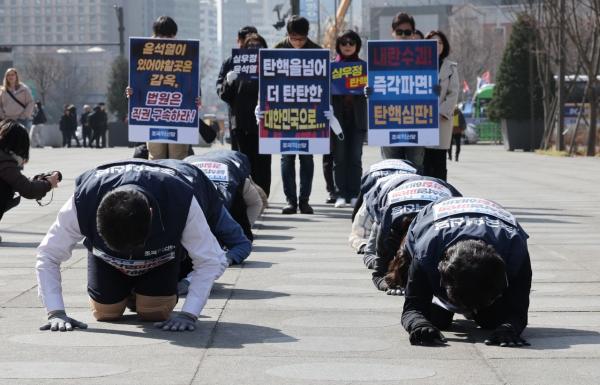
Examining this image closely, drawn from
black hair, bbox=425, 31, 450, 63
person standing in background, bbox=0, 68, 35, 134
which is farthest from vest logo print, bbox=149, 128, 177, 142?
person standing in background, bbox=0, 68, 35, 134

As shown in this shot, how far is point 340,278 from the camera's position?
28.0ft

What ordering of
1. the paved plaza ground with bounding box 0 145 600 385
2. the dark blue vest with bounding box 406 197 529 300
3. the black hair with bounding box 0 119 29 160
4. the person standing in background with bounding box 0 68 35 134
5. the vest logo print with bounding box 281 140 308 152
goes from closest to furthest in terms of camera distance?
the paved plaza ground with bounding box 0 145 600 385 → the dark blue vest with bounding box 406 197 529 300 → the black hair with bounding box 0 119 29 160 → the vest logo print with bounding box 281 140 308 152 → the person standing in background with bounding box 0 68 35 134

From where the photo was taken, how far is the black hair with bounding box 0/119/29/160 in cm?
1004

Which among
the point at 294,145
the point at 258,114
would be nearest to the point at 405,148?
the point at 294,145

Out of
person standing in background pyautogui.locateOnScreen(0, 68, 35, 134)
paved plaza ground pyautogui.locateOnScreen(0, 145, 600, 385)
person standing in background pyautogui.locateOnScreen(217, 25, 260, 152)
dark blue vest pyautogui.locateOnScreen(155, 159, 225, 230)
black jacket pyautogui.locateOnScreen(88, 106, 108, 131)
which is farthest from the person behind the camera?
black jacket pyautogui.locateOnScreen(88, 106, 108, 131)

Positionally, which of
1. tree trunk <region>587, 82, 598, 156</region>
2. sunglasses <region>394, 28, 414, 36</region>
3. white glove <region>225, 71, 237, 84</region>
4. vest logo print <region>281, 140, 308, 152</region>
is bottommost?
tree trunk <region>587, 82, 598, 156</region>

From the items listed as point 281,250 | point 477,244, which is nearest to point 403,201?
point 477,244

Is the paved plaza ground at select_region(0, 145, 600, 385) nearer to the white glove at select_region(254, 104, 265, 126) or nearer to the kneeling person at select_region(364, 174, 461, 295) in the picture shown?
the kneeling person at select_region(364, 174, 461, 295)

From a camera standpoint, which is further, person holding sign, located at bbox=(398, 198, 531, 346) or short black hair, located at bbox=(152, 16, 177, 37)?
short black hair, located at bbox=(152, 16, 177, 37)

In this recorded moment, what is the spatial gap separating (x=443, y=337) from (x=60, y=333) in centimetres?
185

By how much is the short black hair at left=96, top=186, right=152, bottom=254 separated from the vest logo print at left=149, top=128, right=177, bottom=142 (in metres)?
8.24

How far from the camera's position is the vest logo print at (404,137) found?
45.0ft

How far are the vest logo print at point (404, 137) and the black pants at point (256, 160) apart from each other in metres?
1.48

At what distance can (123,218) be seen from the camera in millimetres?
5613
